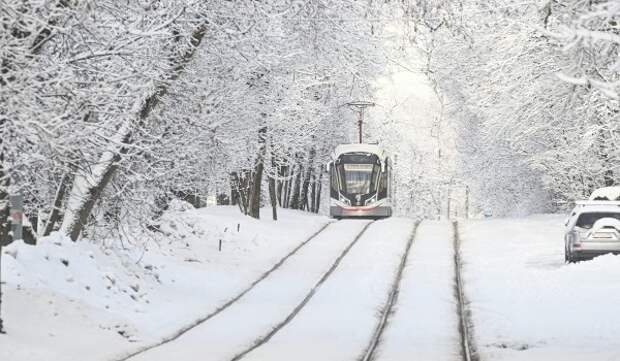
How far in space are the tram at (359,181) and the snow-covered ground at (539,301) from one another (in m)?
11.6

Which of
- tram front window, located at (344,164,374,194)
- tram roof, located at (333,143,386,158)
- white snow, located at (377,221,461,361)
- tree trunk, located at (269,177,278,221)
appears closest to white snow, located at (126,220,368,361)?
white snow, located at (377,221,461,361)

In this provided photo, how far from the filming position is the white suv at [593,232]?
79.4 ft

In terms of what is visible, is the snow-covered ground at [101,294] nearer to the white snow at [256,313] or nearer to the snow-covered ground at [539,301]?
the white snow at [256,313]

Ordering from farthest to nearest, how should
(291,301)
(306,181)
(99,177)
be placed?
(306,181) < (291,301) < (99,177)

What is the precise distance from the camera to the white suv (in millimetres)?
24203

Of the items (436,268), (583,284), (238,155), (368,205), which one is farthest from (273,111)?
(583,284)

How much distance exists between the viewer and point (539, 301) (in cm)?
2017

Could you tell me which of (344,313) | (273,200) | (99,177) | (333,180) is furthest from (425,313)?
(333,180)

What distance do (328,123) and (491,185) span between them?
921 cm

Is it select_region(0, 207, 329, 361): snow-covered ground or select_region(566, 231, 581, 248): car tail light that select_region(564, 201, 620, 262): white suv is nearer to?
select_region(566, 231, 581, 248): car tail light

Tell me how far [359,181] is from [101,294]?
2788cm

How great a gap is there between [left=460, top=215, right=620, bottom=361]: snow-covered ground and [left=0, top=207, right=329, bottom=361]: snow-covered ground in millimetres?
4815

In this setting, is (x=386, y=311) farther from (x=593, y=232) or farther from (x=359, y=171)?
(x=359, y=171)

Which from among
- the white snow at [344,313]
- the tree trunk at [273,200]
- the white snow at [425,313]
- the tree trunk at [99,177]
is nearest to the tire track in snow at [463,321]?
the white snow at [425,313]
